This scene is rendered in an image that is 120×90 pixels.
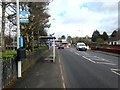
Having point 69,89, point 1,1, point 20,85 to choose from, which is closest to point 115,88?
point 69,89

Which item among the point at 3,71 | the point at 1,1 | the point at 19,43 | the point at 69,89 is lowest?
the point at 69,89

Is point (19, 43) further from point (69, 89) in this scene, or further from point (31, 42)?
point (31, 42)

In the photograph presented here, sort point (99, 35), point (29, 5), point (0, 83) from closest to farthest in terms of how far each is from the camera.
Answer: point (0, 83)
point (29, 5)
point (99, 35)

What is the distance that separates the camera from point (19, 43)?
15953 millimetres

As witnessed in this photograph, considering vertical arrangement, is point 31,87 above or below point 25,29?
below

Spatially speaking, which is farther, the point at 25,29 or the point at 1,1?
the point at 25,29

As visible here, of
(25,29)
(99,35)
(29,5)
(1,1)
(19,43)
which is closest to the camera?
(19,43)

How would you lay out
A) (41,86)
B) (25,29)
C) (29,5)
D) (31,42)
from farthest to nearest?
(31,42) < (25,29) < (29,5) < (41,86)

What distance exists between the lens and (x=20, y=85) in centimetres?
1233

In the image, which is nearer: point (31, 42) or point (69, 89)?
point (69, 89)

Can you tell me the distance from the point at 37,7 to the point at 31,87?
21.4 m

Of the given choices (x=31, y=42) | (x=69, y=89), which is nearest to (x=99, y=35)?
(x=31, y=42)

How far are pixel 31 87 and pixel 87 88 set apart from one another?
7.97 ft

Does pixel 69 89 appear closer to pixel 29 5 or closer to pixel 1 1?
pixel 1 1
